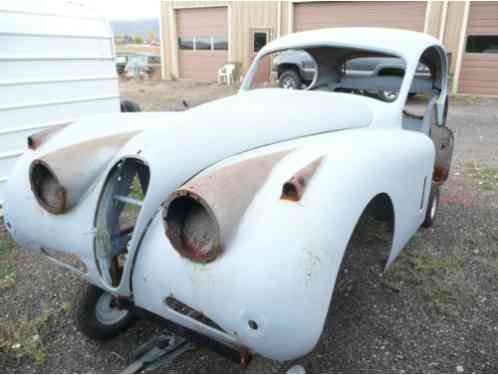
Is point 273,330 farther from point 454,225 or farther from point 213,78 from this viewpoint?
point 213,78

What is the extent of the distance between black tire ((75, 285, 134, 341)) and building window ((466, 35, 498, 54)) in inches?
571

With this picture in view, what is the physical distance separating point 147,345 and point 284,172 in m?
1.28

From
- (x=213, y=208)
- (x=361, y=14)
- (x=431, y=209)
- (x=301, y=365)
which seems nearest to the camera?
(x=213, y=208)

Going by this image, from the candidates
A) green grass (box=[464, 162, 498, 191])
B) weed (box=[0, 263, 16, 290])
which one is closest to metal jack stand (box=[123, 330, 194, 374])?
weed (box=[0, 263, 16, 290])

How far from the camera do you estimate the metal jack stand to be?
7.51 ft

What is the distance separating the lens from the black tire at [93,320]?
2.58 meters

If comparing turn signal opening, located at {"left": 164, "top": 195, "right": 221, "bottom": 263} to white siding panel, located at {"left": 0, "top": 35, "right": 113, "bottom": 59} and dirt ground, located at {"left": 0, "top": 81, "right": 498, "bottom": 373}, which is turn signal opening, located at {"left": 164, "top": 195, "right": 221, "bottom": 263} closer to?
dirt ground, located at {"left": 0, "top": 81, "right": 498, "bottom": 373}

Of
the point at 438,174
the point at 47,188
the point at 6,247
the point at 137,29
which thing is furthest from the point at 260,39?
the point at 137,29

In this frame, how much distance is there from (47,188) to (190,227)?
1084 millimetres

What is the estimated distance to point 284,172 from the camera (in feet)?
6.55

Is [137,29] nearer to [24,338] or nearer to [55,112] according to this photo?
[55,112]

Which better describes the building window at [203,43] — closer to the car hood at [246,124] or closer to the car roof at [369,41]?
the car roof at [369,41]

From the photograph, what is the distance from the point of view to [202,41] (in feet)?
58.5

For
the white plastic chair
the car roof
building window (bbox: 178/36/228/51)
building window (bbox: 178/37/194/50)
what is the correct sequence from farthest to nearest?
building window (bbox: 178/37/194/50) < building window (bbox: 178/36/228/51) < the white plastic chair < the car roof
